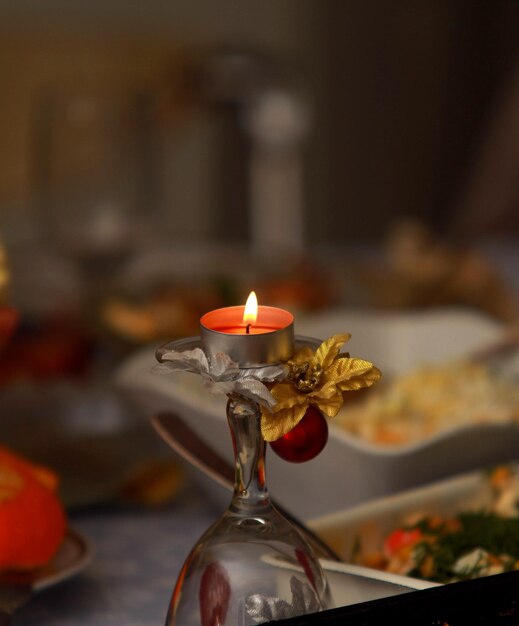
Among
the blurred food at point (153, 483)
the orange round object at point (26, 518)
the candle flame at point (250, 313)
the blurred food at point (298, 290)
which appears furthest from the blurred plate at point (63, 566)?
the blurred food at point (298, 290)

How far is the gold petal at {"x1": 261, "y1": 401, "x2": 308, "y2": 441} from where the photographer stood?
379 millimetres

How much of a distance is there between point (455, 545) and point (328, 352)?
0.59ft

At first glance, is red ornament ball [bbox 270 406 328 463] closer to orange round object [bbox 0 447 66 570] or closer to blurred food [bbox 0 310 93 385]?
orange round object [bbox 0 447 66 570]

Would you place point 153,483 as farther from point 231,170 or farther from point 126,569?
point 231,170

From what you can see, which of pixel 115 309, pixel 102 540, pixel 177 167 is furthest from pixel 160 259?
pixel 177 167

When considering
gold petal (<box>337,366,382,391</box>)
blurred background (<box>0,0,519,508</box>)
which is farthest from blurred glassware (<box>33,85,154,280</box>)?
gold petal (<box>337,366,382,391</box>)

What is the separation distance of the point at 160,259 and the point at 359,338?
53 cm

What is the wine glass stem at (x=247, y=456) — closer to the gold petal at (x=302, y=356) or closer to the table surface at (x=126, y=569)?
the gold petal at (x=302, y=356)

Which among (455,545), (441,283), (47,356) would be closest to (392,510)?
(455,545)

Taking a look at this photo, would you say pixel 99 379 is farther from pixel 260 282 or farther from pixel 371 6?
pixel 371 6

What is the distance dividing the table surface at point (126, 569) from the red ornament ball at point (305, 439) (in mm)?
167

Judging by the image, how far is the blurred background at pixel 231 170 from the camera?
101 cm

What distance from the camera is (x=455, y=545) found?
0.52m

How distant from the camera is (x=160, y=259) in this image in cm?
129
